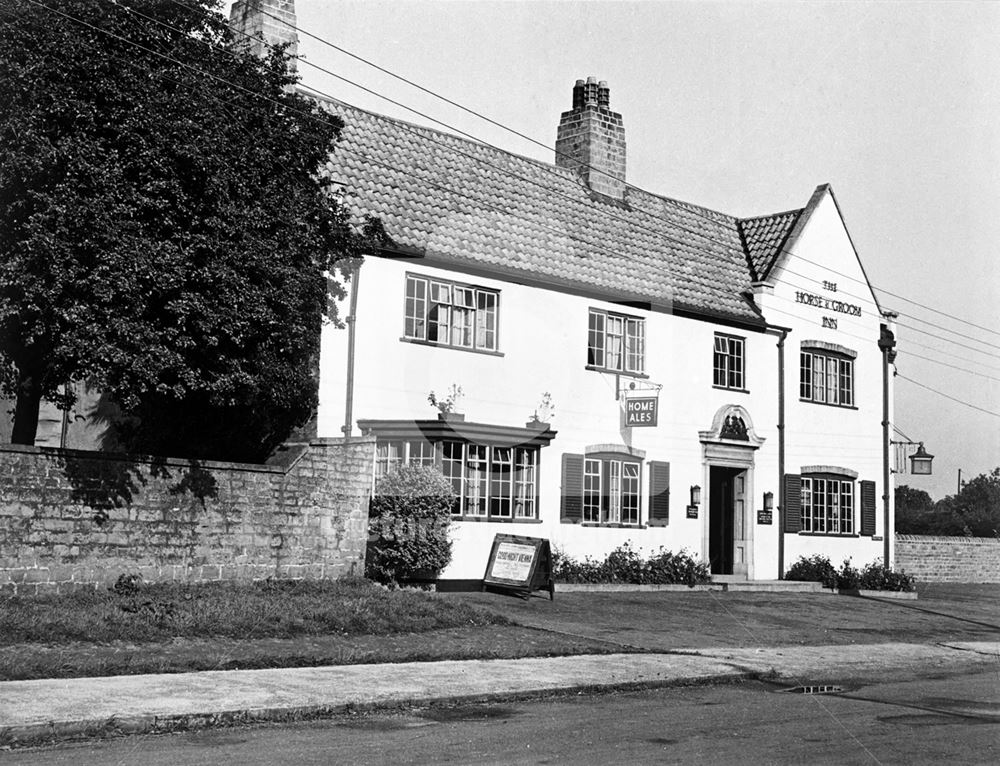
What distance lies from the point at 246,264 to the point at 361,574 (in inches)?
223

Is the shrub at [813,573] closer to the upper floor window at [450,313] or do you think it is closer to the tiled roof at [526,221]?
the tiled roof at [526,221]

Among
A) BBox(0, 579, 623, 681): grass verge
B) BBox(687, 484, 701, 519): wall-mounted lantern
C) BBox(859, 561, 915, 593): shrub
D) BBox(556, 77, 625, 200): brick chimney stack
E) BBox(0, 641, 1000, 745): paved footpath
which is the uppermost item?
BBox(556, 77, 625, 200): brick chimney stack

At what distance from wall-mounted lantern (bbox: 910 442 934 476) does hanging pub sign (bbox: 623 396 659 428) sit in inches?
359

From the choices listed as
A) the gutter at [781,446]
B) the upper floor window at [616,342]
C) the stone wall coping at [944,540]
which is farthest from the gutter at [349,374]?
the stone wall coping at [944,540]

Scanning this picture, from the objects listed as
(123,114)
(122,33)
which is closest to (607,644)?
(123,114)

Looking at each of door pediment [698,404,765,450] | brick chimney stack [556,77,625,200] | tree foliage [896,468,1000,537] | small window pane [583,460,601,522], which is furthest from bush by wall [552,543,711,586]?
tree foliage [896,468,1000,537]

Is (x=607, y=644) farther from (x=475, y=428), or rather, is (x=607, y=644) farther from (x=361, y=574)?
(x=475, y=428)

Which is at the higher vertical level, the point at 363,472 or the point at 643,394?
the point at 643,394

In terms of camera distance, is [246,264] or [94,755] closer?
[94,755]

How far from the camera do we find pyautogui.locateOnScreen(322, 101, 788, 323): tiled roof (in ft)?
80.0

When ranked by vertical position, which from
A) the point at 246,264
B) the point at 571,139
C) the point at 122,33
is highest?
the point at 571,139

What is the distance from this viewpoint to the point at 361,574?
20.3 meters

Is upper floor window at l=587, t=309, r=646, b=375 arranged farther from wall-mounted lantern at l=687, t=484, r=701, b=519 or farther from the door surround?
wall-mounted lantern at l=687, t=484, r=701, b=519

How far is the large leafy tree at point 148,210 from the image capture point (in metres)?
15.9
